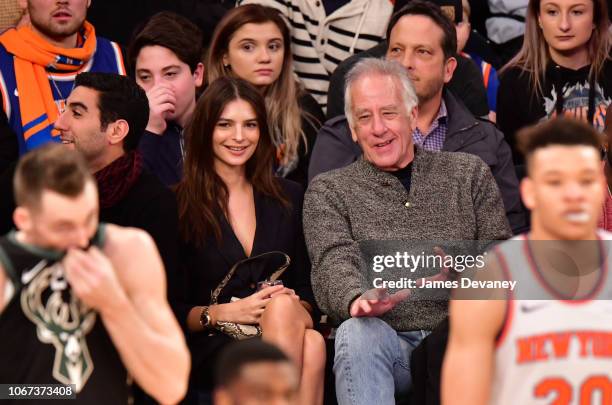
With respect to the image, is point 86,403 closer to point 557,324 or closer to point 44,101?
point 557,324

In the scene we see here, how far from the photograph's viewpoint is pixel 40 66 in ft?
20.2

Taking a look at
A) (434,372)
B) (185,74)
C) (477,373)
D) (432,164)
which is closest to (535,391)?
(477,373)

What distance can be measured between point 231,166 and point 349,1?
160cm

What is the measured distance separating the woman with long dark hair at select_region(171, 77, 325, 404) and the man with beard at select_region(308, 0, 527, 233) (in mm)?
332

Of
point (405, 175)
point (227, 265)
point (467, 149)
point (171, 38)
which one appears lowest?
point (227, 265)

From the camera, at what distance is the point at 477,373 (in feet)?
11.9

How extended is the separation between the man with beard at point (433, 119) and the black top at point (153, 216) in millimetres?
985

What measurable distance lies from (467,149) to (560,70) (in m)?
0.90

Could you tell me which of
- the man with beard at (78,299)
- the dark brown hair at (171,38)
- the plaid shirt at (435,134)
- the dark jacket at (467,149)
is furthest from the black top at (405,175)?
the man with beard at (78,299)

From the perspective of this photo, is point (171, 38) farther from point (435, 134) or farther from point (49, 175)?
point (49, 175)

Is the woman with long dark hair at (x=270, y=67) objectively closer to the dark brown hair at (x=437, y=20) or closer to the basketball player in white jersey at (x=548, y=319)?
the dark brown hair at (x=437, y=20)

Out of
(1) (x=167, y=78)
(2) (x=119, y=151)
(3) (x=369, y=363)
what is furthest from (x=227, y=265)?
(1) (x=167, y=78)

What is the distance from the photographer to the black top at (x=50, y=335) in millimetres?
3564

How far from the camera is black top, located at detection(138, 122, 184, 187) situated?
5.99 meters
